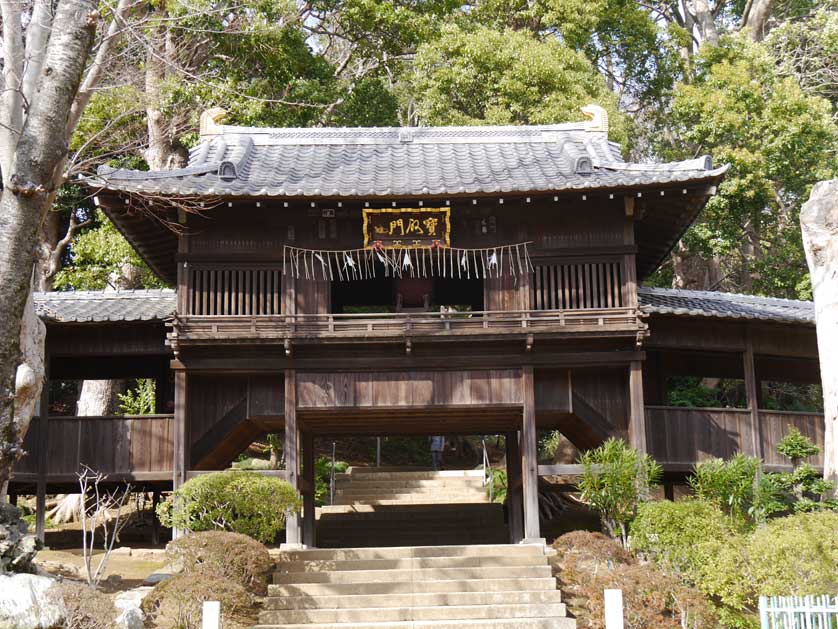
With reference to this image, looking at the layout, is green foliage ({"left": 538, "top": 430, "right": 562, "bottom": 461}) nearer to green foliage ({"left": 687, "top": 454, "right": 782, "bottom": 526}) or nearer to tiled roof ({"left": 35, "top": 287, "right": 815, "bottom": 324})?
tiled roof ({"left": 35, "top": 287, "right": 815, "bottom": 324})

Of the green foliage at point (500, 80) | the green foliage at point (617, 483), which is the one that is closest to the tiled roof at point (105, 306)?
the green foliage at point (617, 483)

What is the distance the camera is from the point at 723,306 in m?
20.2

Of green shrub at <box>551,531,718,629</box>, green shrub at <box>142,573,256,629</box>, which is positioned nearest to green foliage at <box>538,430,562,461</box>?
green shrub at <box>551,531,718,629</box>

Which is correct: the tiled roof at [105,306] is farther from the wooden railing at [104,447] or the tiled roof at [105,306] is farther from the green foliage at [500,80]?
the green foliage at [500,80]

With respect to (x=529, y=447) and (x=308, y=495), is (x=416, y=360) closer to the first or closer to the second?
(x=529, y=447)

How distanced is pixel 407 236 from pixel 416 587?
610cm

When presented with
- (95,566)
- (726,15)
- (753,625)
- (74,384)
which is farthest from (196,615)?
(726,15)

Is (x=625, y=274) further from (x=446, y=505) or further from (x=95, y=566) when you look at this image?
(x=95, y=566)

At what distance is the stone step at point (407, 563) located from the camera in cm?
1584

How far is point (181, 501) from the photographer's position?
52.7ft

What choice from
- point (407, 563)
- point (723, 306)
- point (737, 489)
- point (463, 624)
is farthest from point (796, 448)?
point (463, 624)

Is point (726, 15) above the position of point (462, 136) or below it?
above

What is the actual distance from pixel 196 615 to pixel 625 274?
9318mm

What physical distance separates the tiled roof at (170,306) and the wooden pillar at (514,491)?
12.8ft
